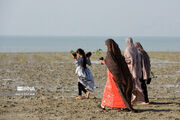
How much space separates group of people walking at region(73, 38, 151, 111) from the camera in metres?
9.72

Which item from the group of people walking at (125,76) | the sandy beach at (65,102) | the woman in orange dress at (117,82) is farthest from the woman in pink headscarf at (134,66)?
the woman in orange dress at (117,82)

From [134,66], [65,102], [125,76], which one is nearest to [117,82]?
[125,76]

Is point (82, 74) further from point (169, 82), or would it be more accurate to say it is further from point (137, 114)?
point (169, 82)

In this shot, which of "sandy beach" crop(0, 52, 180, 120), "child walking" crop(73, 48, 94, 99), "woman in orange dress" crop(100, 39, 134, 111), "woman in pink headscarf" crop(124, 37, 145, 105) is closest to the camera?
"sandy beach" crop(0, 52, 180, 120)

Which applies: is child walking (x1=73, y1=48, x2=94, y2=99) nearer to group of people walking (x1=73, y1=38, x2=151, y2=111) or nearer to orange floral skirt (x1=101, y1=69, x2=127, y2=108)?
group of people walking (x1=73, y1=38, x2=151, y2=111)

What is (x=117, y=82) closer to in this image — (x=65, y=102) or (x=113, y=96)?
(x=113, y=96)

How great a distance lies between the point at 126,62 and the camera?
10766 mm

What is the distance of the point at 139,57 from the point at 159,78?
7094 mm

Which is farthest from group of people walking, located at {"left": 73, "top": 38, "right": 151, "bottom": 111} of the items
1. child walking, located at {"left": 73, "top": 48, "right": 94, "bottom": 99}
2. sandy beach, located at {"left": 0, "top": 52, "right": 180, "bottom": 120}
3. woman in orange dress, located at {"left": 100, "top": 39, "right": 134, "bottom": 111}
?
child walking, located at {"left": 73, "top": 48, "right": 94, "bottom": 99}

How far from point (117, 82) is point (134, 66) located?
1123 millimetres

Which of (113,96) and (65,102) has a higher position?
(113,96)

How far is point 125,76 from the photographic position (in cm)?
979

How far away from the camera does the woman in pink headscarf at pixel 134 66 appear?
35.0ft

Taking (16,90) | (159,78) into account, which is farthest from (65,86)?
(159,78)
